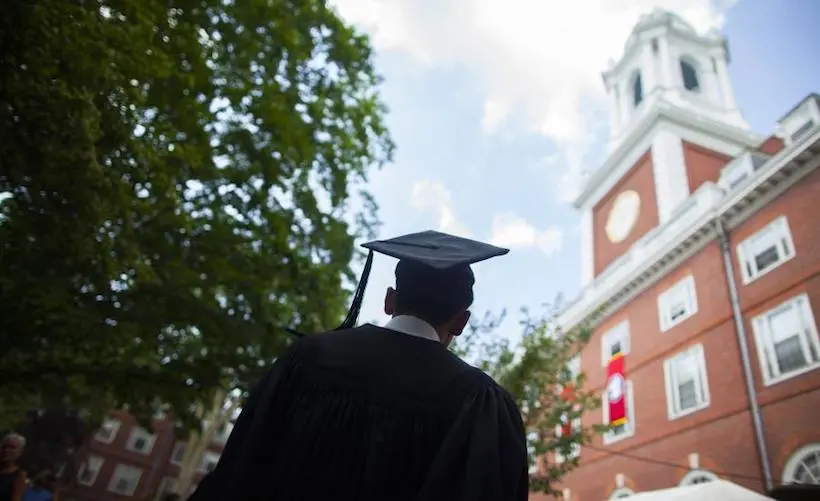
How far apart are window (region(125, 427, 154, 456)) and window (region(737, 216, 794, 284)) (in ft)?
→ 139

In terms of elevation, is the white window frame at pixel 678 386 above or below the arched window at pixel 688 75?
below

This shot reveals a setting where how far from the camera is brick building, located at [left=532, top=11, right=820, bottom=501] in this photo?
11.9 metres

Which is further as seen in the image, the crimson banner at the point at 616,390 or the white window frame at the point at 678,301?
the crimson banner at the point at 616,390

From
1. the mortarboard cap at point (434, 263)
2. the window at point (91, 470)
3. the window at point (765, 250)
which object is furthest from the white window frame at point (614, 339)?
the window at point (91, 470)

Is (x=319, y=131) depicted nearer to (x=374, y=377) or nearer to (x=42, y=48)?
(x=42, y=48)

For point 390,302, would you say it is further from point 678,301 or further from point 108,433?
point 108,433

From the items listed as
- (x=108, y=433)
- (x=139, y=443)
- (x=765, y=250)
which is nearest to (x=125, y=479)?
(x=139, y=443)

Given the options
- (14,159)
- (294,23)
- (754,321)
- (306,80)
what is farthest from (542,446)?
(14,159)

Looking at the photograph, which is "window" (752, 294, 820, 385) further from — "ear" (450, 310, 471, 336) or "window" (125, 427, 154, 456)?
"window" (125, 427, 154, 456)

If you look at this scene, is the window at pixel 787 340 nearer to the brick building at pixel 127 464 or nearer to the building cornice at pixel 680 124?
the building cornice at pixel 680 124

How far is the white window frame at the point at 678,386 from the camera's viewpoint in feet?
45.4

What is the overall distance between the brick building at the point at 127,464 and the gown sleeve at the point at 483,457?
41324 mm

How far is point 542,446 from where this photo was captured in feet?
41.9

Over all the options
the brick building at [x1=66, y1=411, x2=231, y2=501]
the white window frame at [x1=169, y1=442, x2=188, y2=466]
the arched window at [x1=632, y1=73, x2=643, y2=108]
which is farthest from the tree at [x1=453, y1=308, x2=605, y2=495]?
the white window frame at [x1=169, y1=442, x2=188, y2=466]
